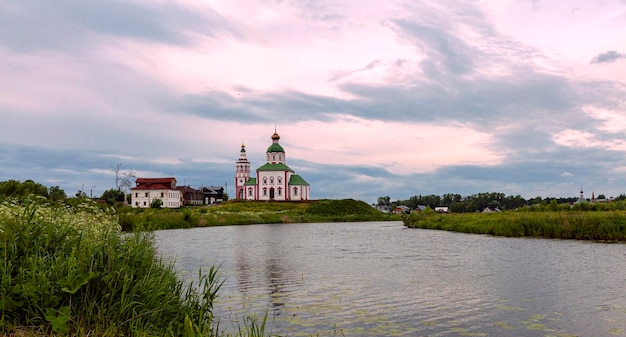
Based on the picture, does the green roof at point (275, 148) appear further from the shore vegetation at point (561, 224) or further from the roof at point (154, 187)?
the shore vegetation at point (561, 224)

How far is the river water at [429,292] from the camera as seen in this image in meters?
13.6

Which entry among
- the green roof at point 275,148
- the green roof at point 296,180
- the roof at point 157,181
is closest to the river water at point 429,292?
the green roof at point 296,180

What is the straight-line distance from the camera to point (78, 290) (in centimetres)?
957

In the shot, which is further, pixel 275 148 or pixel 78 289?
pixel 275 148

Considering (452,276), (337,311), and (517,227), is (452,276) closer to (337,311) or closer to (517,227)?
(337,311)

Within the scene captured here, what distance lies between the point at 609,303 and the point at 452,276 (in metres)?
7.16

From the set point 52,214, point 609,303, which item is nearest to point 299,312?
point 52,214

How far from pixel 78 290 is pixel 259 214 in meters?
92.1

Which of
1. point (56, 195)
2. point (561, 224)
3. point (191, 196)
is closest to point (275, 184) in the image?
point (191, 196)

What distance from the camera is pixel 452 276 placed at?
882 inches

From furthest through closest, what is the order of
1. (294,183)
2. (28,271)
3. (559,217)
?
1. (294,183)
2. (559,217)
3. (28,271)

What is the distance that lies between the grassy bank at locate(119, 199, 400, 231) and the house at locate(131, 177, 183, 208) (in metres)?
31.3

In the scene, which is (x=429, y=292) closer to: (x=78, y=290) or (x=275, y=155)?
(x=78, y=290)

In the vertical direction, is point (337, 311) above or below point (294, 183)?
below
